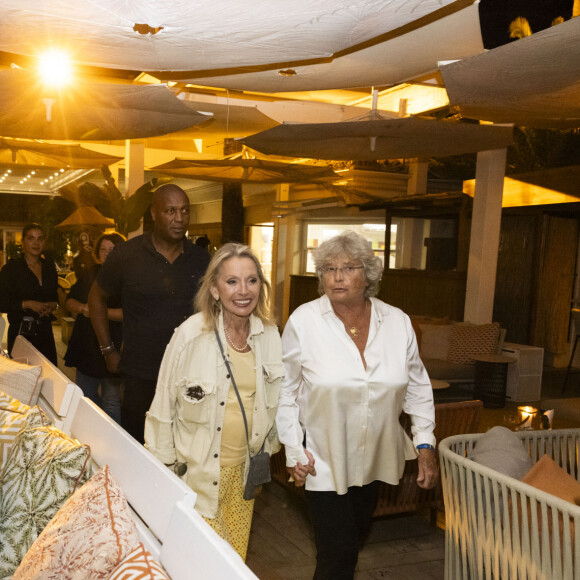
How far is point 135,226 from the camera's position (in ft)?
31.3

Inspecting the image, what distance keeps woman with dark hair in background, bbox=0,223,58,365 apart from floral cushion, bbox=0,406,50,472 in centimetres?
268

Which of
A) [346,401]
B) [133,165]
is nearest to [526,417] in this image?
[346,401]

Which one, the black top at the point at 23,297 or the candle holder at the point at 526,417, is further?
the black top at the point at 23,297

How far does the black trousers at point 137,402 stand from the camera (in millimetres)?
3512

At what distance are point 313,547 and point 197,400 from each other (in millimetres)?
1777

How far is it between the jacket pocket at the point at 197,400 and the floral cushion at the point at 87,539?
578 millimetres

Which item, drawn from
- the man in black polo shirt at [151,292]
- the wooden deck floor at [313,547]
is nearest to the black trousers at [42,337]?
the man in black polo shirt at [151,292]

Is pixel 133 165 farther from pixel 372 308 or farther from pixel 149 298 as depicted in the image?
pixel 372 308

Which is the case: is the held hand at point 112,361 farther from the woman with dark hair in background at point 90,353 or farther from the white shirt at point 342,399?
the white shirt at point 342,399

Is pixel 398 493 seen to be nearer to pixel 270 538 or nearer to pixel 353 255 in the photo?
pixel 270 538

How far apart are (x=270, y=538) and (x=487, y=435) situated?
1.90 meters

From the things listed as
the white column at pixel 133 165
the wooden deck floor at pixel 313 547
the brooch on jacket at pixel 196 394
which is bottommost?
the wooden deck floor at pixel 313 547

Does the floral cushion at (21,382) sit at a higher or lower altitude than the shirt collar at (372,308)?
lower

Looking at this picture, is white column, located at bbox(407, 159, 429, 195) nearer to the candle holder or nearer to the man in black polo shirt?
the candle holder
